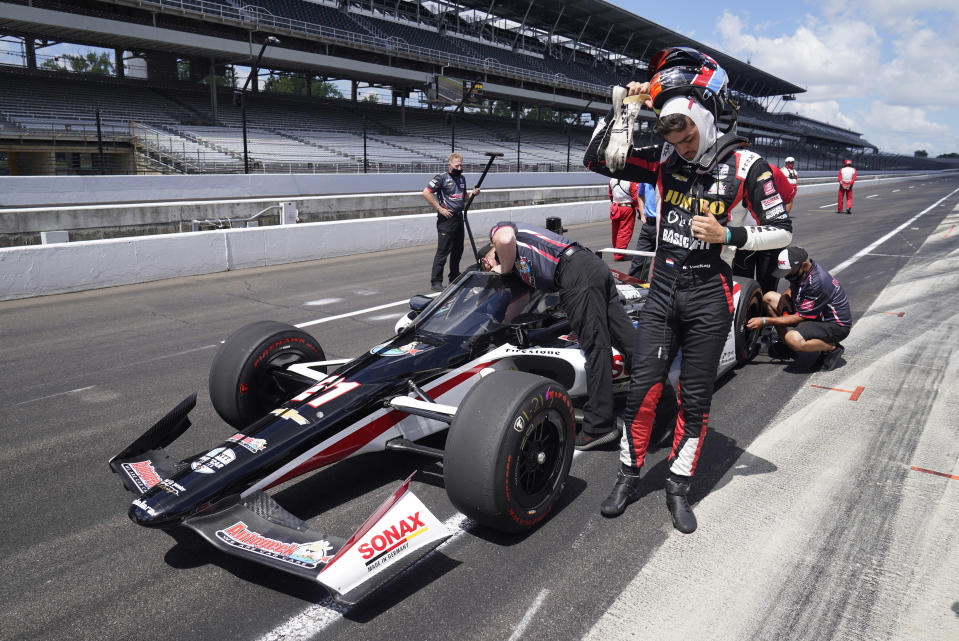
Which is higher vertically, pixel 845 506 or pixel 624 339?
pixel 624 339

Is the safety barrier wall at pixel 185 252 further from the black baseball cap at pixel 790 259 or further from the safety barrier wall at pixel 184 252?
the black baseball cap at pixel 790 259

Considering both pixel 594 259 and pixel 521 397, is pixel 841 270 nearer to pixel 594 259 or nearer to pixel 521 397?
pixel 594 259

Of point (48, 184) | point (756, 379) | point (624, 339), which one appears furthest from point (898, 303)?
point (48, 184)

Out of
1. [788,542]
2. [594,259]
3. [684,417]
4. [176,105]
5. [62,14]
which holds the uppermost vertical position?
[62,14]

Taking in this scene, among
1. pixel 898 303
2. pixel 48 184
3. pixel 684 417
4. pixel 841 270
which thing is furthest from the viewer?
pixel 48 184

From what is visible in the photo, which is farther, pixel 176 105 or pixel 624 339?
pixel 176 105

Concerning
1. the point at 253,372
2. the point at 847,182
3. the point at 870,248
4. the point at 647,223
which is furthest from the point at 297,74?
the point at 253,372

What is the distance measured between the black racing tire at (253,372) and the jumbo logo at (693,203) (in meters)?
2.40

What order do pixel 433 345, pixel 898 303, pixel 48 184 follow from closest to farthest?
pixel 433 345 → pixel 898 303 → pixel 48 184

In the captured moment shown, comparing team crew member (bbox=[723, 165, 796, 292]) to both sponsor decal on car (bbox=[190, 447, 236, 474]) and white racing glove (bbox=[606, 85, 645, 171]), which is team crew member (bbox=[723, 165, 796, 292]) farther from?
sponsor decal on car (bbox=[190, 447, 236, 474])

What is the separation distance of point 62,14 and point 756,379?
95.1ft

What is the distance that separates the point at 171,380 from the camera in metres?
5.44

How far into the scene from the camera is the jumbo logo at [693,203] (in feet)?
10.4

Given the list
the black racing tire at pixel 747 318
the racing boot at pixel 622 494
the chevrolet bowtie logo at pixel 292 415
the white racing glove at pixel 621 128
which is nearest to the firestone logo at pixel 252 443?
the chevrolet bowtie logo at pixel 292 415
